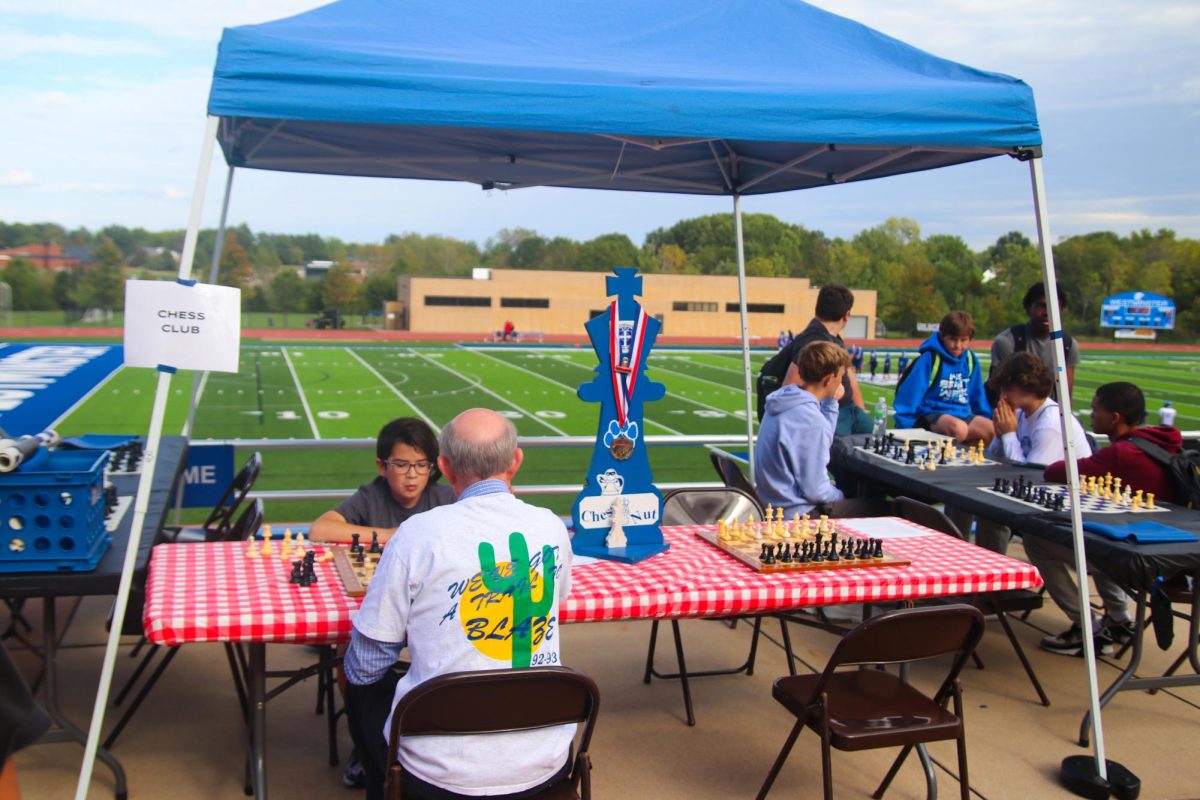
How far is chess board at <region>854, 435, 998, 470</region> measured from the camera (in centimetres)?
560

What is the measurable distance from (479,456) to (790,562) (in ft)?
4.90

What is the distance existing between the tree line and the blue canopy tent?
65536mm

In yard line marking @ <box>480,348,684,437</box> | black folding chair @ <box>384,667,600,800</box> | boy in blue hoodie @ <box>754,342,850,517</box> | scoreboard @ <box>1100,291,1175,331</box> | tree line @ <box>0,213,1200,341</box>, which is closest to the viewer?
black folding chair @ <box>384,667,600,800</box>

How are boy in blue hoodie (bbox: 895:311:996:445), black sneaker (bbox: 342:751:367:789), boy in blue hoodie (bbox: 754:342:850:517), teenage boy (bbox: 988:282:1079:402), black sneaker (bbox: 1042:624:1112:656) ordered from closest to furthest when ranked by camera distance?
1. black sneaker (bbox: 342:751:367:789)
2. boy in blue hoodie (bbox: 754:342:850:517)
3. black sneaker (bbox: 1042:624:1112:656)
4. boy in blue hoodie (bbox: 895:311:996:445)
5. teenage boy (bbox: 988:282:1079:402)

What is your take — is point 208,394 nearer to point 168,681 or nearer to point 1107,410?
point 168,681

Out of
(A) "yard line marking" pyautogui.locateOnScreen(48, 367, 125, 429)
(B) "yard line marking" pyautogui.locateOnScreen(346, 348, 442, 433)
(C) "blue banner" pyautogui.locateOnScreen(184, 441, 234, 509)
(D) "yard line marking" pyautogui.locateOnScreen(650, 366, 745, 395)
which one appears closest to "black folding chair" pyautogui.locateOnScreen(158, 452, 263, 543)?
(C) "blue banner" pyautogui.locateOnScreen(184, 441, 234, 509)

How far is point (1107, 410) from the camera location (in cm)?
462

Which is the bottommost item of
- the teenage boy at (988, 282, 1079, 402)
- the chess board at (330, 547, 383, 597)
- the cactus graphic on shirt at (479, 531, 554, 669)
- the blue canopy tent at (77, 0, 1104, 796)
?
the chess board at (330, 547, 383, 597)

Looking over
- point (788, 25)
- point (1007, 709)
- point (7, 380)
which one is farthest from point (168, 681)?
point (7, 380)

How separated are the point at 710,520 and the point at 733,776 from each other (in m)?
1.28

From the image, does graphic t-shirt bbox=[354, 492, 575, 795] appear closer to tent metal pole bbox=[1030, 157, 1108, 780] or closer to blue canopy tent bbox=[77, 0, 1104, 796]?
blue canopy tent bbox=[77, 0, 1104, 796]

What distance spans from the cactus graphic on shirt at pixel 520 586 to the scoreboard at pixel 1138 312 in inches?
2599

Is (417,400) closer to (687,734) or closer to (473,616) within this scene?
(687,734)

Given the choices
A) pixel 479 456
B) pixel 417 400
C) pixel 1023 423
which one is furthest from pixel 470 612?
pixel 417 400
